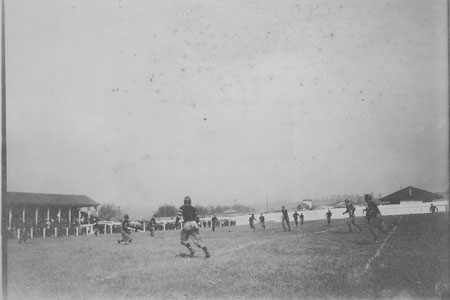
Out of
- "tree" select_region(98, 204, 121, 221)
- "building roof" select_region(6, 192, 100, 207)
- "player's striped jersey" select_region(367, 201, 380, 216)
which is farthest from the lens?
"tree" select_region(98, 204, 121, 221)

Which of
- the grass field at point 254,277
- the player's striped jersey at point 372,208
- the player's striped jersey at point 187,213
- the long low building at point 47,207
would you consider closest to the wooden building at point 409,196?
the long low building at point 47,207

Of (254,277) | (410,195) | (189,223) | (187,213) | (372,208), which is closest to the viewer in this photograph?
(254,277)

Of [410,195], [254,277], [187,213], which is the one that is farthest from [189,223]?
[410,195]

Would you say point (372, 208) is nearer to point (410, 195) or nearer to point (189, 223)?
point (189, 223)

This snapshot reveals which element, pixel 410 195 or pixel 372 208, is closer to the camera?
pixel 372 208

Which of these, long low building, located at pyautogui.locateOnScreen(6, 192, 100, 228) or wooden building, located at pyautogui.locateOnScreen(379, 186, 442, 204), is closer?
long low building, located at pyautogui.locateOnScreen(6, 192, 100, 228)

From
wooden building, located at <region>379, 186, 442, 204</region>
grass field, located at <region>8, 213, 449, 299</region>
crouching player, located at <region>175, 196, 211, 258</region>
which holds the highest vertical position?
crouching player, located at <region>175, 196, 211, 258</region>

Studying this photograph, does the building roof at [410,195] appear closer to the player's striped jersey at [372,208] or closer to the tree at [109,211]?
the player's striped jersey at [372,208]

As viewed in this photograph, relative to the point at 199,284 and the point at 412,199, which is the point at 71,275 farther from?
the point at 412,199

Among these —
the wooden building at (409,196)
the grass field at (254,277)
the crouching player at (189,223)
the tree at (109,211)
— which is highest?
the crouching player at (189,223)

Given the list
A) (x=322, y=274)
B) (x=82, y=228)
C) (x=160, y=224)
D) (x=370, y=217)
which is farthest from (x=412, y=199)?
(x=322, y=274)

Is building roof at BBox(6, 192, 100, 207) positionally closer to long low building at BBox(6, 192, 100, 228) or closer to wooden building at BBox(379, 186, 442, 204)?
long low building at BBox(6, 192, 100, 228)

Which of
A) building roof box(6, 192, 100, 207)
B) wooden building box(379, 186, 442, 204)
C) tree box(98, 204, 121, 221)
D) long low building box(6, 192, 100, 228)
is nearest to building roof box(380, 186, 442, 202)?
wooden building box(379, 186, 442, 204)

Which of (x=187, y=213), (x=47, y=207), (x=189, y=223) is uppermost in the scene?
(x=187, y=213)
